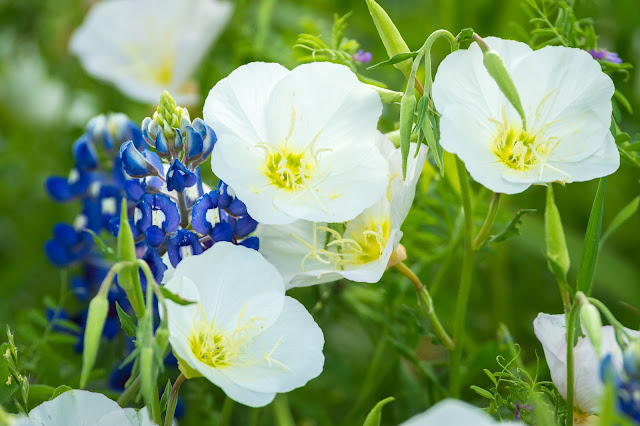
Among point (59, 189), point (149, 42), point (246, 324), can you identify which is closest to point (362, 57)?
point (246, 324)

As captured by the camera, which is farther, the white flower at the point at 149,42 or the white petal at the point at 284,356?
the white flower at the point at 149,42

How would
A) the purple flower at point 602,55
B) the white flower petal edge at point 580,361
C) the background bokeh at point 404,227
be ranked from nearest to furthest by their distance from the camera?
the white flower petal edge at point 580,361
the purple flower at point 602,55
the background bokeh at point 404,227

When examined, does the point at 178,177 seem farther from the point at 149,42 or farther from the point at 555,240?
the point at 149,42

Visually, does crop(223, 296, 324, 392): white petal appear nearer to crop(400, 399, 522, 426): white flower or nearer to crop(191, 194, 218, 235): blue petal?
crop(191, 194, 218, 235): blue petal

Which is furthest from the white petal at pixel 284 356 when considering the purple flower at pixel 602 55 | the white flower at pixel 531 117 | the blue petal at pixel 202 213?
the purple flower at pixel 602 55

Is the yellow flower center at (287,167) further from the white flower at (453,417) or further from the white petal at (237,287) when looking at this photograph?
the white flower at (453,417)

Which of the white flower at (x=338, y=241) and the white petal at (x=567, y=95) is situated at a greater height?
the white petal at (x=567, y=95)

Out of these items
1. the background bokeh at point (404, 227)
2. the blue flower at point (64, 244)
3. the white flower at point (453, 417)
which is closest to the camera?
the white flower at point (453, 417)

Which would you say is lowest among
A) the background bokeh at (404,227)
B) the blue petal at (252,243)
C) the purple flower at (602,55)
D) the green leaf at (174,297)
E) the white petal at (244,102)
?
the background bokeh at (404,227)
